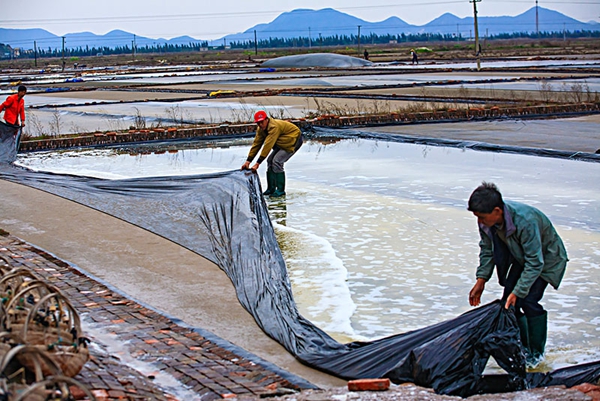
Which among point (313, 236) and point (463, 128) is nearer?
point (313, 236)

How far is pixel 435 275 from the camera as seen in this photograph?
666 centimetres

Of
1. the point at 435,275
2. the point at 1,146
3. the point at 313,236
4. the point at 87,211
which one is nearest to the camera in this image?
the point at 435,275

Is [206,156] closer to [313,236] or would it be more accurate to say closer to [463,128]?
[463,128]

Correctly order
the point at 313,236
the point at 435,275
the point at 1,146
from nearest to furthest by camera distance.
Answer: the point at 435,275 → the point at 313,236 → the point at 1,146

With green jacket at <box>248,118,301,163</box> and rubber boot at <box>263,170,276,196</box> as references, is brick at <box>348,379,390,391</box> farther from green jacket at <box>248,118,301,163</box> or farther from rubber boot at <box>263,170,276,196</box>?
rubber boot at <box>263,170,276,196</box>

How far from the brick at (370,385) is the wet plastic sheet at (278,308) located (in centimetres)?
24

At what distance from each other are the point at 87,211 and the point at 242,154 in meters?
5.05

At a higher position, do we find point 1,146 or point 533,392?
point 1,146

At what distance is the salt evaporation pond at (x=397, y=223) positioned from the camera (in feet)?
19.0

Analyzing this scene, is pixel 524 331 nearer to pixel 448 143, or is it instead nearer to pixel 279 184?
pixel 279 184

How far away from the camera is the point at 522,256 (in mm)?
4477

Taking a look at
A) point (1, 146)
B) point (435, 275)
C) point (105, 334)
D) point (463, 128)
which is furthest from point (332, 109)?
point (105, 334)

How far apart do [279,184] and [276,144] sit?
1.62ft

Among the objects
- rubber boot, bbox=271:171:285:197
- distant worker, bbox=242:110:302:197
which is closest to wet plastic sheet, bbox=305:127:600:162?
distant worker, bbox=242:110:302:197
